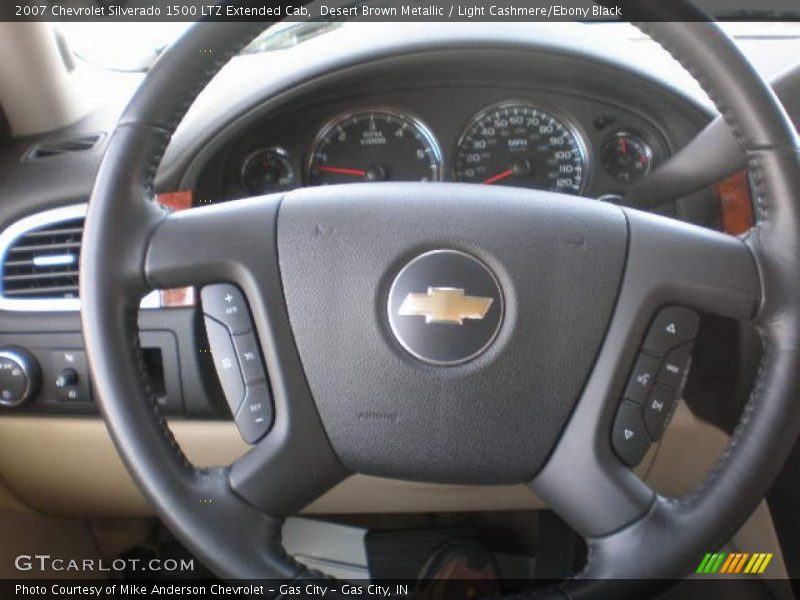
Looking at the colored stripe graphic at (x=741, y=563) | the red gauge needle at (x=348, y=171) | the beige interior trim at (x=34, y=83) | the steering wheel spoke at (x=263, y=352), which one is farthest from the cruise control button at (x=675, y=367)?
the beige interior trim at (x=34, y=83)

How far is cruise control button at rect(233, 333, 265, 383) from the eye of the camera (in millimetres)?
967

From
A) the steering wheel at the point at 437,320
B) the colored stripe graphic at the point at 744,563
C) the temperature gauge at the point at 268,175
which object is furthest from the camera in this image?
the colored stripe graphic at the point at 744,563

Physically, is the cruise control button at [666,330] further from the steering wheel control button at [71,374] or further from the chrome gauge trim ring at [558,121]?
the steering wheel control button at [71,374]

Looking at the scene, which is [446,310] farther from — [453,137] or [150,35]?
[150,35]

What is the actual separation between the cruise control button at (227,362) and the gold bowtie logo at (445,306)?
19 centimetres

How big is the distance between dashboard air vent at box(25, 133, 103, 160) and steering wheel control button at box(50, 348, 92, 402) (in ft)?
1.02

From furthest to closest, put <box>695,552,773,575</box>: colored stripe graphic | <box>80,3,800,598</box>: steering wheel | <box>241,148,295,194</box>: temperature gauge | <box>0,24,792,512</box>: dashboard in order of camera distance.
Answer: <box>695,552,773,575</box>: colored stripe graphic → <box>241,148,295,194</box>: temperature gauge → <box>0,24,792,512</box>: dashboard → <box>80,3,800,598</box>: steering wheel

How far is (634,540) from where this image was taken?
90 cm

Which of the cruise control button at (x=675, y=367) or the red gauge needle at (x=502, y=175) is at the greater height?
the red gauge needle at (x=502, y=175)

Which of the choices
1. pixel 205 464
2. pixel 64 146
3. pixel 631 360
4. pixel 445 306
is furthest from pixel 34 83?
pixel 631 360

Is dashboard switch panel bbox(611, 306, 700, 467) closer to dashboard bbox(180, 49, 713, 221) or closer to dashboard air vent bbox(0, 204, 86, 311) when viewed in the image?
dashboard bbox(180, 49, 713, 221)

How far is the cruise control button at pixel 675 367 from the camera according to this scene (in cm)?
95

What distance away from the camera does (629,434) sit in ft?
3.08

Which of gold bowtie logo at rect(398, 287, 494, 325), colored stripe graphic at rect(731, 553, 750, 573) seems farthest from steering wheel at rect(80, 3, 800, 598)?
colored stripe graphic at rect(731, 553, 750, 573)
